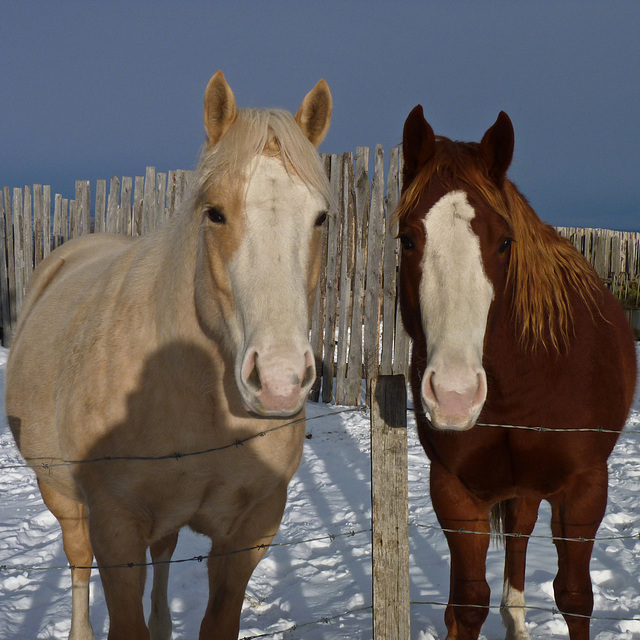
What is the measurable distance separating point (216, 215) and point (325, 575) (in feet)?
8.44

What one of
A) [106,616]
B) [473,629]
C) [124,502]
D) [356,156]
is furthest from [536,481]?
[356,156]

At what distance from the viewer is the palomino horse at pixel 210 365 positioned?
67.5 inches

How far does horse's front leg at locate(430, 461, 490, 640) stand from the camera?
7.95 feet

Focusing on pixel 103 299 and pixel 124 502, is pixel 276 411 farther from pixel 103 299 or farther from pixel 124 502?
pixel 103 299

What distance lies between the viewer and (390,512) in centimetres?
188

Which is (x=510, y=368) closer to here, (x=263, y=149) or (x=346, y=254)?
(x=263, y=149)

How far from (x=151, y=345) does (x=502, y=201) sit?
140cm

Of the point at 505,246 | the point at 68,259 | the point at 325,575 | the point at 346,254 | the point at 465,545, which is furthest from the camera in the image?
the point at 346,254

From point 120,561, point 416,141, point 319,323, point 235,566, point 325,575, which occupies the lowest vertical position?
point 325,575

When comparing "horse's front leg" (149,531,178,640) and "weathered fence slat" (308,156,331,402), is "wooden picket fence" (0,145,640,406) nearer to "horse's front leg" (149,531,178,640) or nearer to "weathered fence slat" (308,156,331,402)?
"weathered fence slat" (308,156,331,402)

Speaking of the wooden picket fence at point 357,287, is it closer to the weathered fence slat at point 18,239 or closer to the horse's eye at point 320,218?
the weathered fence slat at point 18,239

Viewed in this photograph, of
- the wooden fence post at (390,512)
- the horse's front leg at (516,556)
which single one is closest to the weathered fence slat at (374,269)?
the horse's front leg at (516,556)

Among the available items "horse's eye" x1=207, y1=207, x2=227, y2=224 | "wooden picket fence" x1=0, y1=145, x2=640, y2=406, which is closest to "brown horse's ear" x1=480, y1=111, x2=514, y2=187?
"horse's eye" x1=207, y1=207, x2=227, y2=224

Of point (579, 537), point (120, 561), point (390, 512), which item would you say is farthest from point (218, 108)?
point (579, 537)
